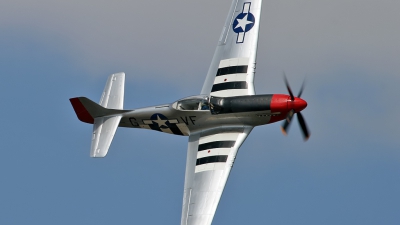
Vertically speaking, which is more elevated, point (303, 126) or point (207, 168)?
point (303, 126)

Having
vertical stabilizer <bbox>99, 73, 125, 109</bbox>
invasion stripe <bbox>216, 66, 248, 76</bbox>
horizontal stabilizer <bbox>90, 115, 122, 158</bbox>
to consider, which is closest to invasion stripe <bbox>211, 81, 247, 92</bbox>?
invasion stripe <bbox>216, 66, 248, 76</bbox>

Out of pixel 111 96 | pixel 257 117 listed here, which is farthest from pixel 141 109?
pixel 257 117

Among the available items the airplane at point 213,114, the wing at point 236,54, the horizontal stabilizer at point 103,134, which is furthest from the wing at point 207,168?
the horizontal stabilizer at point 103,134

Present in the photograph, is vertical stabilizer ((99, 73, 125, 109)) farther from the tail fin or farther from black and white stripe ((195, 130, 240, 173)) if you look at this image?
black and white stripe ((195, 130, 240, 173))

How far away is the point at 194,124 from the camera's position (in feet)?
167

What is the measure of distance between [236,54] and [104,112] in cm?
628

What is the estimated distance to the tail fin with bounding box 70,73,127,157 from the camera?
167ft

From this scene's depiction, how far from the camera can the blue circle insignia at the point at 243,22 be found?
176ft

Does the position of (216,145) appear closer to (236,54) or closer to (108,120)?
(236,54)

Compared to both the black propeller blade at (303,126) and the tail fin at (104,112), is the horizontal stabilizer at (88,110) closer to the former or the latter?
the tail fin at (104,112)

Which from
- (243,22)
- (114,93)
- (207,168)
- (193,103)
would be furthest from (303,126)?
(114,93)

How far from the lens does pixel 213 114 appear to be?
50.2 m

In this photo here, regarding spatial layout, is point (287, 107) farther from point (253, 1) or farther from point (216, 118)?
point (253, 1)

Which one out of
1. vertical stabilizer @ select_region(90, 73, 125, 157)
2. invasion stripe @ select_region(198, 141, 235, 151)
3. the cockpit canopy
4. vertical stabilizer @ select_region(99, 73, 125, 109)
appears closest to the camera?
invasion stripe @ select_region(198, 141, 235, 151)
